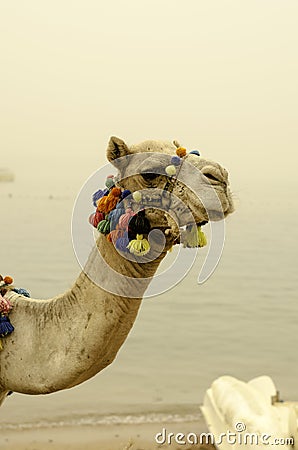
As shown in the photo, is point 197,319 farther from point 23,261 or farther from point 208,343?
point 23,261

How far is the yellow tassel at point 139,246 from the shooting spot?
171 centimetres

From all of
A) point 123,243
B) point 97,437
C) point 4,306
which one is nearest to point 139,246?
point 123,243

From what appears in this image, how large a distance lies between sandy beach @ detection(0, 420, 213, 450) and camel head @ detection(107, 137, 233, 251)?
133cm

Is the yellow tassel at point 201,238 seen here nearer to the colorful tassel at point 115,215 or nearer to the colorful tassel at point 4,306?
the colorful tassel at point 115,215

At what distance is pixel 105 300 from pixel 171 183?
313 mm

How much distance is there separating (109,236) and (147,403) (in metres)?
1.88

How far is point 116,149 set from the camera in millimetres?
1749

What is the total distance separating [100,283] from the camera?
1813 millimetres

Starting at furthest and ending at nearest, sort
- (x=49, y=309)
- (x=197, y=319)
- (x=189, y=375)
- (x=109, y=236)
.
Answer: (x=197, y=319)
(x=189, y=375)
(x=49, y=309)
(x=109, y=236)

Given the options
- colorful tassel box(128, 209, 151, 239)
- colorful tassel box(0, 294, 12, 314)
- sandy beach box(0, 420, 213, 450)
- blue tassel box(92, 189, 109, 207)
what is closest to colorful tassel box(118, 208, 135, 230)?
colorful tassel box(128, 209, 151, 239)

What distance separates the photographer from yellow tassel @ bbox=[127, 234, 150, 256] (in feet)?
5.60

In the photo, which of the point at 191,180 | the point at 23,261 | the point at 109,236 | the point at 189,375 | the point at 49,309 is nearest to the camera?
the point at 191,180

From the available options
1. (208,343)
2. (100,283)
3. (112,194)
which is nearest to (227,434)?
(100,283)

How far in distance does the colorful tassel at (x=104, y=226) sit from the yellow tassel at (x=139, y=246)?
0.08 meters
